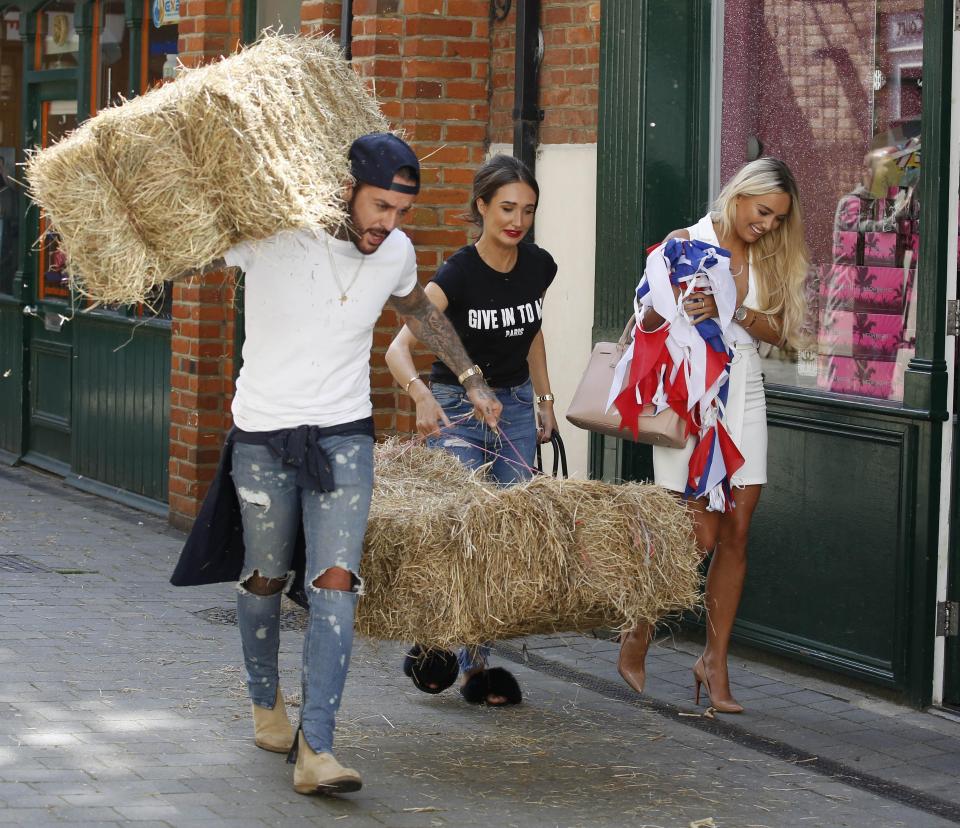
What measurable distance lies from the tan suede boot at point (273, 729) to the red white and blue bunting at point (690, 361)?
62.9 inches

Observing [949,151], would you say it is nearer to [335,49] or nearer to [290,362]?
[335,49]

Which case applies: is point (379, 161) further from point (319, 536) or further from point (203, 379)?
point (203, 379)

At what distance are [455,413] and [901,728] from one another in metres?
2.00

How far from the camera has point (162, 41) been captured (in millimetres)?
11109

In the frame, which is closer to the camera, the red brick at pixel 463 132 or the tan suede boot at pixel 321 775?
the tan suede boot at pixel 321 775

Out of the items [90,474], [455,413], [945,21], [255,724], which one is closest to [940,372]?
[945,21]

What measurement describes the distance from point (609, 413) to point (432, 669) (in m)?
1.15

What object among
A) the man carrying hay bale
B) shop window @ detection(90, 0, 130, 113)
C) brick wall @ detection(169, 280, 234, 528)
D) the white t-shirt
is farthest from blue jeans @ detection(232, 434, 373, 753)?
shop window @ detection(90, 0, 130, 113)

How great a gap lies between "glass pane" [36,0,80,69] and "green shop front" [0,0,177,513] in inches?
0.5

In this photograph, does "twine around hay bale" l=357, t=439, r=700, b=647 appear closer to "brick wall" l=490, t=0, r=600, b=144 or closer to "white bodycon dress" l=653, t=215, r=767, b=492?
"white bodycon dress" l=653, t=215, r=767, b=492

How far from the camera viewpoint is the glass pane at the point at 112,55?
1154 centimetres

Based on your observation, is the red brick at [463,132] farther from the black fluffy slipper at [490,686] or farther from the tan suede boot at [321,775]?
the tan suede boot at [321,775]

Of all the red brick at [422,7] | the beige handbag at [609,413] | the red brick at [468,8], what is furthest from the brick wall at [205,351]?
the beige handbag at [609,413]

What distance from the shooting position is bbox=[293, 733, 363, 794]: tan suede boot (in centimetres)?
515
